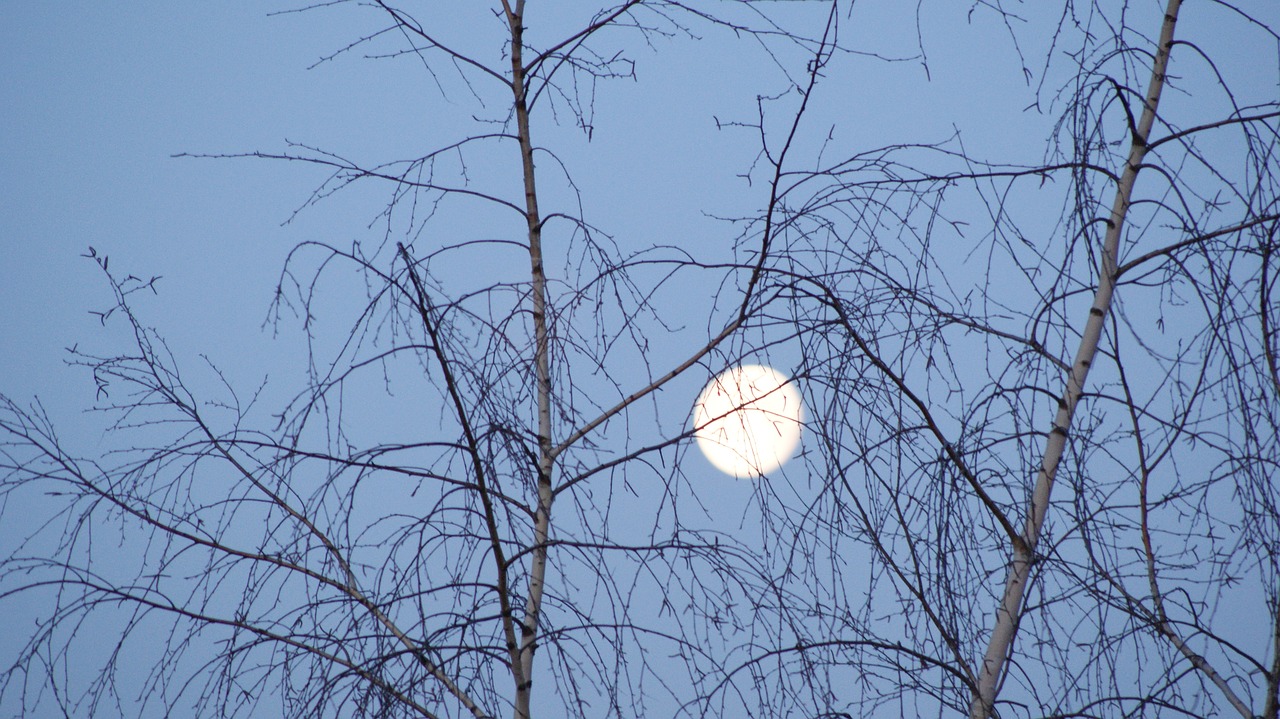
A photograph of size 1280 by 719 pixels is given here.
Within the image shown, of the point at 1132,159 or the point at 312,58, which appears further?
the point at 312,58

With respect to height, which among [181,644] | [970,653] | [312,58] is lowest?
[181,644]

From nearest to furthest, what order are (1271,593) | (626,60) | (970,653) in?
(1271,593), (970,653), (626,60)

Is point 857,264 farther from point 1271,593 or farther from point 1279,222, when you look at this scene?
point 1271,593

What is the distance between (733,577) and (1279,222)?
1.35 meters

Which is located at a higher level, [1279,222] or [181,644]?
[1279,222]

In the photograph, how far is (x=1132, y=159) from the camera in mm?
2482

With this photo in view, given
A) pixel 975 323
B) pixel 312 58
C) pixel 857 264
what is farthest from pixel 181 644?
pixel 975 323

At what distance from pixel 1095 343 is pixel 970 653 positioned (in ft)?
2.40

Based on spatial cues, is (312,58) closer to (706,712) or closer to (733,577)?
(733,577)

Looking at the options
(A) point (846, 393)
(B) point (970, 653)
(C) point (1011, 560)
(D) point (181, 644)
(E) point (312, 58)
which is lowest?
(D) point (181, 644)

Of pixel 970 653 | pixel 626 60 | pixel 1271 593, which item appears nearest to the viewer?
pixel 1271 593

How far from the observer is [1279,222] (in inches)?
89.1

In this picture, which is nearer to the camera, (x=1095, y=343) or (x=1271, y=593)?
(x=1271, y=593)

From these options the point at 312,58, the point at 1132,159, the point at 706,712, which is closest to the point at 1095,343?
the point at 1132,159
